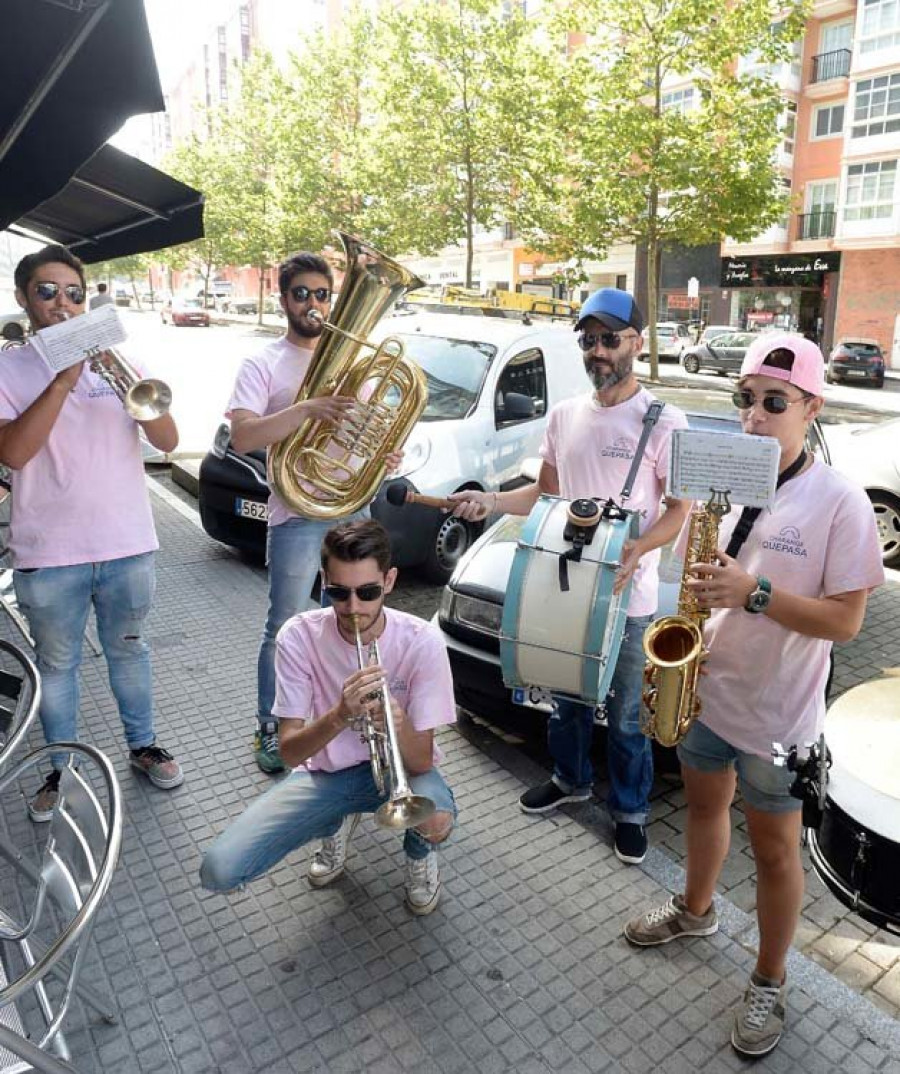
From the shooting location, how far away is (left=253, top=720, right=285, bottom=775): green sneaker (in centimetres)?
366

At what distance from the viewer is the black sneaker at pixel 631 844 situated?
3.20 m

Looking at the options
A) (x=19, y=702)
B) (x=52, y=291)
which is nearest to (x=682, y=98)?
(x=52, y=291)

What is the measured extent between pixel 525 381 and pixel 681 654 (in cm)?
475

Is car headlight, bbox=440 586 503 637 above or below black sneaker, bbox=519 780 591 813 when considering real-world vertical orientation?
above

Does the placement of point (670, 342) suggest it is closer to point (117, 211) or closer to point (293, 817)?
point (117, 211)

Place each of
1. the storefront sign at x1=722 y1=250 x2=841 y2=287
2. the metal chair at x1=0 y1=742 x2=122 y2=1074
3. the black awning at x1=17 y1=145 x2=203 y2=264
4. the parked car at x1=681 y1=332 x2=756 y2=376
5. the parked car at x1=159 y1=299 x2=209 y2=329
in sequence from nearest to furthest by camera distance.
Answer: the metal chair at x1=0 y1=742 x2=122 y2=1074, the black awning at x1=17 y1=145 x2=203 y2=264, the parked car at x1=681 y1=332 x2=756 y2=376, the storefront sign at x1=722 y1=250 x2=841 y2=287, the parked car at x1=159 y1=299 x2=209 y2=329

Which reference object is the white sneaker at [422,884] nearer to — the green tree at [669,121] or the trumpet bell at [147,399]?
the trumpet bell at [147,399]

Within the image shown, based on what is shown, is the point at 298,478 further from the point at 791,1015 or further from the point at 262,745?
the point at 791,1015

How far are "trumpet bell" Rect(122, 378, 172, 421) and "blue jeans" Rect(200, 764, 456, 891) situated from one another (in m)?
1.38

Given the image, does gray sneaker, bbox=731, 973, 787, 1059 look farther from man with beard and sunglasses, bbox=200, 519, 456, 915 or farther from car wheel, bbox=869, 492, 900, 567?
car wheel, bbox=869, 492, 900, 567

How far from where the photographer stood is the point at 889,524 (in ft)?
24.0

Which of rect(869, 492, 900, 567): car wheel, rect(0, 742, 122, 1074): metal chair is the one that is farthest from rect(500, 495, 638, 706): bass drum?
rect(869, 492, 900, 567): car wheel

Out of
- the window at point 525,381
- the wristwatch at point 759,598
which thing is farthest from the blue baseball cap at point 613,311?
the window at point 525,381

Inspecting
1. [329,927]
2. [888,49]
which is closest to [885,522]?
[329,927]
